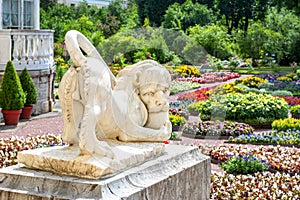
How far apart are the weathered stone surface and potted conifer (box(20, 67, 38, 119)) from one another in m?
7.34

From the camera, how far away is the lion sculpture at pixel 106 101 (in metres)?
4.80

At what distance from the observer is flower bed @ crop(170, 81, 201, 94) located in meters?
18.3

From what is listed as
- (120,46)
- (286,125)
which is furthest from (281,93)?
(120,46)

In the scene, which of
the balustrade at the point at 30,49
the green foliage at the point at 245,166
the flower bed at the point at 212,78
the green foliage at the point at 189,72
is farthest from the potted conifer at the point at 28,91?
the flower bed at the point at 212,78

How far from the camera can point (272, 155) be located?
29.0 feet

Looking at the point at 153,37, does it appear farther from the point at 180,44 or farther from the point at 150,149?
A: the point at 150,149

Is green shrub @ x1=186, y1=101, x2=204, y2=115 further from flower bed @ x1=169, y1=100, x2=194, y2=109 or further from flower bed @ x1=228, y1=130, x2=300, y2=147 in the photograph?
flower bed @ x1=228, y1=130, x2=300, y2=147

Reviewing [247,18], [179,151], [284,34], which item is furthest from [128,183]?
[247,18]

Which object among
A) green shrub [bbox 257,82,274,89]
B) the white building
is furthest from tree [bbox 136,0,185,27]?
the white building

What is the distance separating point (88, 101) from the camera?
4.79 meters

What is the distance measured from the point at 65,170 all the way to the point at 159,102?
1.33 m

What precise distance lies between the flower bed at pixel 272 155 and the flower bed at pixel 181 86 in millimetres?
8746

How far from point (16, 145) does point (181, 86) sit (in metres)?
11.6

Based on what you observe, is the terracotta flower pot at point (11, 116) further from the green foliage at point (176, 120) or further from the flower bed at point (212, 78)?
the flower bed at point (212, 78)
